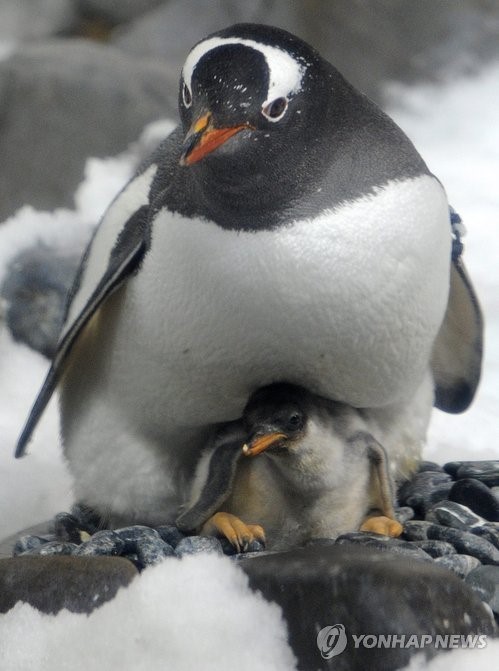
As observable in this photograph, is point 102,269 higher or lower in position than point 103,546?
higher

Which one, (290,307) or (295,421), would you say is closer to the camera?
(290,307)

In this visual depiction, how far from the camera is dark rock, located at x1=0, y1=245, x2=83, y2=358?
2.78 m

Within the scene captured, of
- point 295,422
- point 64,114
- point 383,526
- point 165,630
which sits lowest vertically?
point 165,630

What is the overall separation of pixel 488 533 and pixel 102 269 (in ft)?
2.14

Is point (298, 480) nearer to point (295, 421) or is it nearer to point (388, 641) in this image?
point (295, 421)

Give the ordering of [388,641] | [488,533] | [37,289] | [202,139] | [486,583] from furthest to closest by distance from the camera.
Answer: [37,289] < [488,533] < [486,583] < [202,139] < [388,641]

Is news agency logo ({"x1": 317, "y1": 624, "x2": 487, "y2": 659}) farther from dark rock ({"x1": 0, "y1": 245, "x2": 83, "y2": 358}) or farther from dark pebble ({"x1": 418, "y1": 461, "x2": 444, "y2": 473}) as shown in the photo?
dark rock ({"x1": 0, "y1": 245, "x2": 83, "y2": 358})

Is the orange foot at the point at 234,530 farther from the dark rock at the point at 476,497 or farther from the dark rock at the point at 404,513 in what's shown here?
the dark rock at the point at 476,497

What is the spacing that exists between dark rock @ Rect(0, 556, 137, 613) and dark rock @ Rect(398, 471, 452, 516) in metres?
0.62

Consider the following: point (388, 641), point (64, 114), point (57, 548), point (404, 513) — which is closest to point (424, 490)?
point (404, 513)

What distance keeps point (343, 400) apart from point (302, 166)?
1.17ft

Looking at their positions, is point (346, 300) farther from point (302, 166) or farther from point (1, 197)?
point (1, 197)

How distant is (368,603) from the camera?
1.18 metres

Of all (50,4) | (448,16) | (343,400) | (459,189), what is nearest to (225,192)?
(343,400)
